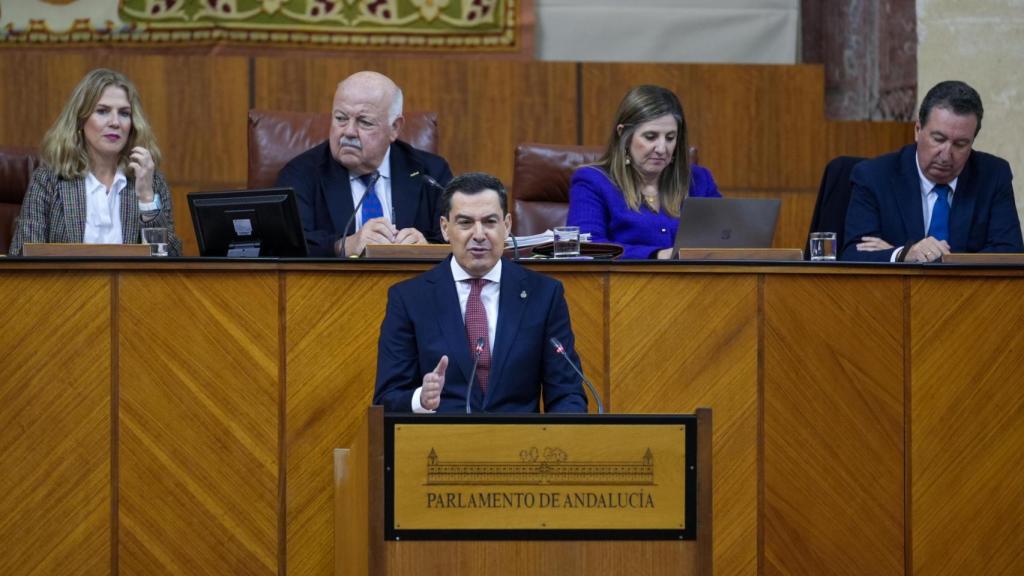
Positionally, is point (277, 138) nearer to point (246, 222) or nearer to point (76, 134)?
point (76, 134)

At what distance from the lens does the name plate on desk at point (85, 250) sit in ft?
11.5

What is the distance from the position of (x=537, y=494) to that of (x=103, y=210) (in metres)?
2.10

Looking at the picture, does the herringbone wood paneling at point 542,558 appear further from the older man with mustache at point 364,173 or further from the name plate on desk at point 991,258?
the older man with mustache at point 364,173

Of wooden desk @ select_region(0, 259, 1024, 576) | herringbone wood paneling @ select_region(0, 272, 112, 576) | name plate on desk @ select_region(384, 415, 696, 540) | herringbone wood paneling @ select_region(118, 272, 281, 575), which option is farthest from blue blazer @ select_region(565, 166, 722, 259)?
Answer: name plate on desk @ select_region(384, 415, 696, 540)

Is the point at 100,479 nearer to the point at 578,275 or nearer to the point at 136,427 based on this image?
the point at 136,427

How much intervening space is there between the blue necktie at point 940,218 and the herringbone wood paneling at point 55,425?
2269 millimetres

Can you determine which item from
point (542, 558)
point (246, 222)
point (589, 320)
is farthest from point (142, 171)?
point (542, 558)

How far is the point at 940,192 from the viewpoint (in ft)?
14.0

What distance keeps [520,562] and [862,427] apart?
1.40 meters

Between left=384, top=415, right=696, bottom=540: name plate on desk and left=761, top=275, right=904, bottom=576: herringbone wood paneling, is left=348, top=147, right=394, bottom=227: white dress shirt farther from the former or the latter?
left=384, top=415, right=696, bottom=540: name plate on desk

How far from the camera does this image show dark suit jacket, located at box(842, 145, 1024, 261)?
4.21 metres

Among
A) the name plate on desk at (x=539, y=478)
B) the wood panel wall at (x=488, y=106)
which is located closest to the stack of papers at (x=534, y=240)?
the name plate on desk at (x=539, y=478)

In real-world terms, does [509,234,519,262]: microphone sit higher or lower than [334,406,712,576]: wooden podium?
higher

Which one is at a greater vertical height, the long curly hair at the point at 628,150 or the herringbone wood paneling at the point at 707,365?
the long curly hair at the point at 628,150
